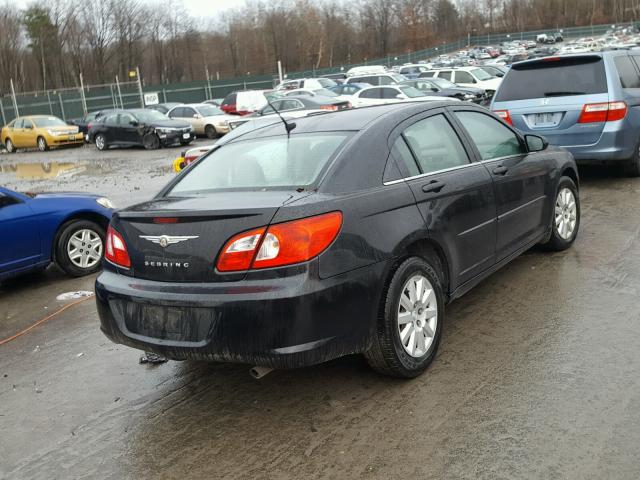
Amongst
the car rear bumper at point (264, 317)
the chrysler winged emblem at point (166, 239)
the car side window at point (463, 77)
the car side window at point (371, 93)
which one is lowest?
the car rear bumper at point (264, 317)

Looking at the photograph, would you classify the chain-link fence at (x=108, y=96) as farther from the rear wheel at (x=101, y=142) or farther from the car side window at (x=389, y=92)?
the car side window at (x=389, y=92)

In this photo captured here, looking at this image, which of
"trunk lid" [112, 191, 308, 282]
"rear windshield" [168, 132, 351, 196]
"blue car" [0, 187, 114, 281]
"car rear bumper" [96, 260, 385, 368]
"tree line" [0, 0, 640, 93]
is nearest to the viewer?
"car rear bumper" [96, 260, 385, 368]

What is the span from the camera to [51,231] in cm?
685

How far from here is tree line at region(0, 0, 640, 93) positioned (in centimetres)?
9281

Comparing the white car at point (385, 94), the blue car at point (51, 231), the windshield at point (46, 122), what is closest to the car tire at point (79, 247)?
the blue car at point (51, 231)

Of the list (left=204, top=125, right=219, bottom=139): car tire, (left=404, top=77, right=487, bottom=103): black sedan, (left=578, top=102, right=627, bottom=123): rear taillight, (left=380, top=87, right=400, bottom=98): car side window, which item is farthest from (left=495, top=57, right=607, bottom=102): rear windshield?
(left=204, top=125, right=219, bottom=139): car tire

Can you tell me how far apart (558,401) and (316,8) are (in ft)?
393

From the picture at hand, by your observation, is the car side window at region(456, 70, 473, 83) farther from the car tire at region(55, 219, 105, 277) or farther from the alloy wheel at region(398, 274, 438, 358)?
the alloy wheel at region(398, 274, 438, 358)

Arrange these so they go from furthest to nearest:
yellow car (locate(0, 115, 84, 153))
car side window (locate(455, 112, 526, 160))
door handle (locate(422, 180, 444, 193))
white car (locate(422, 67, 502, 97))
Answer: yellow car (locate(0, 115, 84, 153)) < white car (locate(422, 67, 502, 97)) < car side window (locate(455, 112, 526, 160)) < door handle (locate(422, 180, 444, 193))

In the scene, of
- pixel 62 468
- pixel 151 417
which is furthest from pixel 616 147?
pixel 62 468

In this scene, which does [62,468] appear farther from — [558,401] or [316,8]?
[316,8]

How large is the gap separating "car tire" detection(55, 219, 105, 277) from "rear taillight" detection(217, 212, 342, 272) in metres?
4.24

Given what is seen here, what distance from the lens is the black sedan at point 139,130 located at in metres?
23.3

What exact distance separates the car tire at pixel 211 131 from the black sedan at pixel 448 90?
26.7ft
